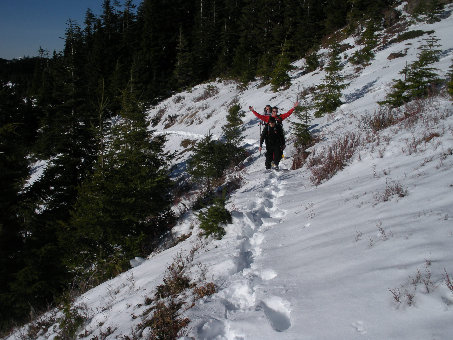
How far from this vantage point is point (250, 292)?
306cm

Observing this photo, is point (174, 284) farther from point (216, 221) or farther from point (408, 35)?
point (408, 35)

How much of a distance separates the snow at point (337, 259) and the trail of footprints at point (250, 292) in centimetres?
1

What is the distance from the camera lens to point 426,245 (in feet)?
8.59

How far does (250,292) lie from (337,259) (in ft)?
3.51

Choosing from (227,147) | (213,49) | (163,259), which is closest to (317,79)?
(227,147)

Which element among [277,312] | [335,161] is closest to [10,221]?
[277,312]

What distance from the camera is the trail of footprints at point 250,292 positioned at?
2.58 metres

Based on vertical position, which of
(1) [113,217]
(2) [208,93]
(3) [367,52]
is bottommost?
(1) [113,217]

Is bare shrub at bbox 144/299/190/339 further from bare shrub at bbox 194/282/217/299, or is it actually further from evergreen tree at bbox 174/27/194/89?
evergreen tree at bbox 174/27/194/89

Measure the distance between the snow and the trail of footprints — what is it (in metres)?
0.01

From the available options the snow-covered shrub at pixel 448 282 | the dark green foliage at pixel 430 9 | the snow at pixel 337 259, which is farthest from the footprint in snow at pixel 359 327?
the dark green foliage at pixel 430 9

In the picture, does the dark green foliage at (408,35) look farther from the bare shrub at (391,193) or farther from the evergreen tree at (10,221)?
the evergreen tree at (10,221)

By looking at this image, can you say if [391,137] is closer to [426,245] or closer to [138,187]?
[426,245]

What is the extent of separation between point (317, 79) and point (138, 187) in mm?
15934
